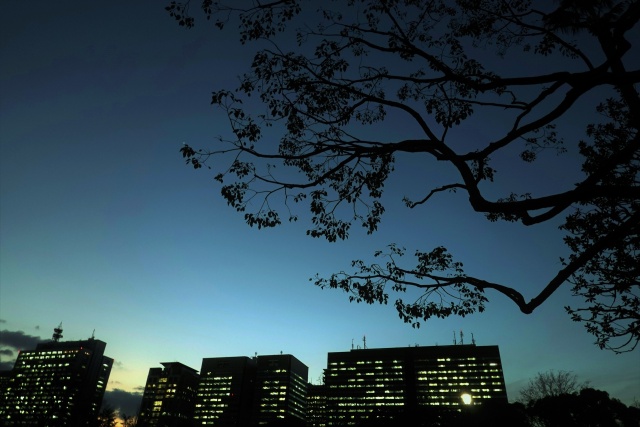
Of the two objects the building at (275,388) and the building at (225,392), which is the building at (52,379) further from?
the building at (275,388)

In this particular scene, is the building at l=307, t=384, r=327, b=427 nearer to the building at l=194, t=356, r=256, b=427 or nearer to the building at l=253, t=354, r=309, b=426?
the building at l=253, t=354, r=309, b=426

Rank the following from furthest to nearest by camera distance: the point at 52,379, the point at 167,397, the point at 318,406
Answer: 1. the point at 318,406
2. the point at 167,397
3. the point at 52,379

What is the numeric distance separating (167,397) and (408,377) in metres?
105

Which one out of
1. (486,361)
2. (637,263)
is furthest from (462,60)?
(486,361)

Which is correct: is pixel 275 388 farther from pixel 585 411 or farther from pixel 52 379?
pixel 585 411

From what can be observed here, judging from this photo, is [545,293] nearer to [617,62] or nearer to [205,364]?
[617,62]

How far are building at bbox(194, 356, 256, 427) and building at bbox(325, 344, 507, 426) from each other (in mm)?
39897

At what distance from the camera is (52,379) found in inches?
6304

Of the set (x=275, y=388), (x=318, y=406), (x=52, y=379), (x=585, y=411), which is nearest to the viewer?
(x=585, y=411)

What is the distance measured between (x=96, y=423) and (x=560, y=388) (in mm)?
80968

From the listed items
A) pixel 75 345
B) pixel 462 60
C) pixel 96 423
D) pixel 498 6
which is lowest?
pixel 96 423

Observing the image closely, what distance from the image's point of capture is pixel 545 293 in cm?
560

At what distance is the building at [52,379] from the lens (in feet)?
504

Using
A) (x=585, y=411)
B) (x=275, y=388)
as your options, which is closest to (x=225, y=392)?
(x=275, y=388)
